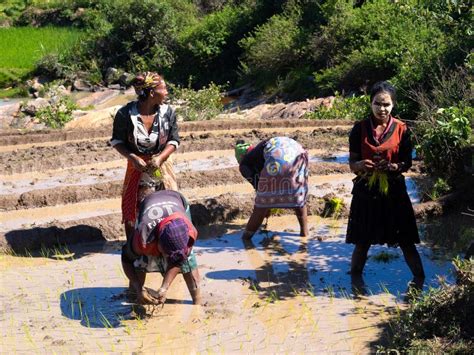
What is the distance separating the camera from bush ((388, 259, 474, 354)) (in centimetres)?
401

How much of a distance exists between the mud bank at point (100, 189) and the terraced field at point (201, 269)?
0.5 inches

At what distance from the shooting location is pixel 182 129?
1204cm

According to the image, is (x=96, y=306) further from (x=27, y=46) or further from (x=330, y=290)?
(x=27, y=46)

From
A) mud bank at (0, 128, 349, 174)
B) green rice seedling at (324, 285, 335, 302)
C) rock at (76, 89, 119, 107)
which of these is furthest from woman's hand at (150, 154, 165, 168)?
rock at (76, 89, 119, 107)

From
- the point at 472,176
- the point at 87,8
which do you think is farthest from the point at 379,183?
the point at 87,8

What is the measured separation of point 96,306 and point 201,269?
1.07m

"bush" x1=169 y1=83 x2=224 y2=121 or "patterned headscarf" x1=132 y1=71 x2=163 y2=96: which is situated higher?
"patterned headscarf" x1=132 y1=71 x2=163 y2=96

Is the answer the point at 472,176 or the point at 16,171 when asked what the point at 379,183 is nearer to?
the point at 472,176

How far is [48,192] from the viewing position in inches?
Answer: 319

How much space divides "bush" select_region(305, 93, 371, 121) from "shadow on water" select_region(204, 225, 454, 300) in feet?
19.3

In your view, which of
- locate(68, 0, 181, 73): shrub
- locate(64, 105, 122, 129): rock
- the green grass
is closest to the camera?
locate(64, 105, 122, 129): rock

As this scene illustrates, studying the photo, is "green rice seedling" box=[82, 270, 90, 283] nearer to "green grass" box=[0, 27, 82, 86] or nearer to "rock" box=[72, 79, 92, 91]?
"rock" box=[72, 79, 92, 91]

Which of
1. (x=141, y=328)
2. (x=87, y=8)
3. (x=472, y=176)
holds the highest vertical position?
(x=87, y=8)

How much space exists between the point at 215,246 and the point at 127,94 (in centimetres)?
1726
